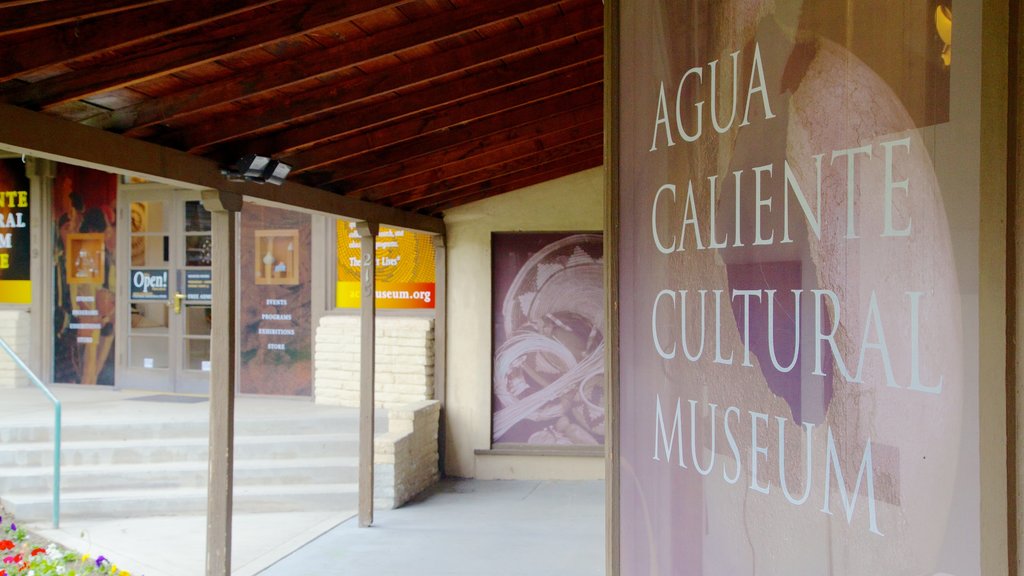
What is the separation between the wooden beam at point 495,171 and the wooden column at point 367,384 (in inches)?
16.0

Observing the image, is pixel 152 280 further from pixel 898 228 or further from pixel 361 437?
pixel 898 228

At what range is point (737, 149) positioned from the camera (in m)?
1.56

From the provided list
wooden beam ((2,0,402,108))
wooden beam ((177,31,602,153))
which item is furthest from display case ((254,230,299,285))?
wooden beam ((2,0,402,108))

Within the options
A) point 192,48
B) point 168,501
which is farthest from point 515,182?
point 192,48

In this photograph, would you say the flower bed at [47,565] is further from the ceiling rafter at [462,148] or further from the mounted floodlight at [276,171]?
the ceiling rafter at [462,148]

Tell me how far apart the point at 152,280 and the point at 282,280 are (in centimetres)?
173

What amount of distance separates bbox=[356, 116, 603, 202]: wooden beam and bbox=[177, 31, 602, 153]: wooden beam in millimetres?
1500

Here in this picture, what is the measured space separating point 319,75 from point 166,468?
465 cm

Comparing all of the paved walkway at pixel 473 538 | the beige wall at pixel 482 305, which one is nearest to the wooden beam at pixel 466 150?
the beige wall at pixel 482 305

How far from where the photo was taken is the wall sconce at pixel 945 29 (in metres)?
1.18

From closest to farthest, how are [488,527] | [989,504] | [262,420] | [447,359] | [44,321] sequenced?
[989,504], [488,527], [262,420], [447,359], [44,321]

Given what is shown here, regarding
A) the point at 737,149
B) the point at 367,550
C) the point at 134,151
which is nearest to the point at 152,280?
the point at 367,550

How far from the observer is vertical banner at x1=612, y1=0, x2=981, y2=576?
119 centimetres

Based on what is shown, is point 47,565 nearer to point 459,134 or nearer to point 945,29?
point 459,134
